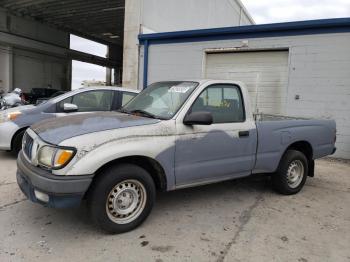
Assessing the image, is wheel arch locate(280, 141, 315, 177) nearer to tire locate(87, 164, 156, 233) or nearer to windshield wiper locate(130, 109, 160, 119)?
windshield wiper locate(130, 109, 160, 119)

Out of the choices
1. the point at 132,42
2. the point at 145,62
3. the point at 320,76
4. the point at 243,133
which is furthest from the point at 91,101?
the point at 320,76

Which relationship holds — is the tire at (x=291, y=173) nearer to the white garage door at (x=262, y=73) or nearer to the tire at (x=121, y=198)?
the tire at (x=121, y=198)

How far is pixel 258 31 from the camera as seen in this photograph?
10016 mm

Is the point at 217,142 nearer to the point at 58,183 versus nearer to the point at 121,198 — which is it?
the point at 121,198

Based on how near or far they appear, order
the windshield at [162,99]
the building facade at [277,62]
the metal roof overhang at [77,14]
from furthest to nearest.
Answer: the metal roof overhang at [77,14] → the building facade at [277,62] → the windshield at [162,99]

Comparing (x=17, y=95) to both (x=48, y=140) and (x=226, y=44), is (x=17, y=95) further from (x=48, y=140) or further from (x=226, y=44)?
(x=48, y=140)

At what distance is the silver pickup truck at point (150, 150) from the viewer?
3.42 meters

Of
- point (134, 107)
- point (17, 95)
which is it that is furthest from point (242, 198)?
point (17, 95)

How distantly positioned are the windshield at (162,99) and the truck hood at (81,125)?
243mm

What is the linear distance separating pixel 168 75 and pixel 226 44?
2281mm

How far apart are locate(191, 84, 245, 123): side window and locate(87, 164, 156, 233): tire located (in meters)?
1.13

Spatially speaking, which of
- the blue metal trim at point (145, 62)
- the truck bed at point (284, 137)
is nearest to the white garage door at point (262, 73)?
the blue metal trim at point (145, 62)

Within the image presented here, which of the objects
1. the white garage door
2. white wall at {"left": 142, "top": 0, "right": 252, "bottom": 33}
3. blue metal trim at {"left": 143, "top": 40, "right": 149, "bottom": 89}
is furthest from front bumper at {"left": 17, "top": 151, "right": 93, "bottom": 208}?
white wall at {"left": 142, "top": 0, "right": 252, "bottom": 33}

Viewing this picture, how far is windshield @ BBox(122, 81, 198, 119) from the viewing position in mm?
4246
